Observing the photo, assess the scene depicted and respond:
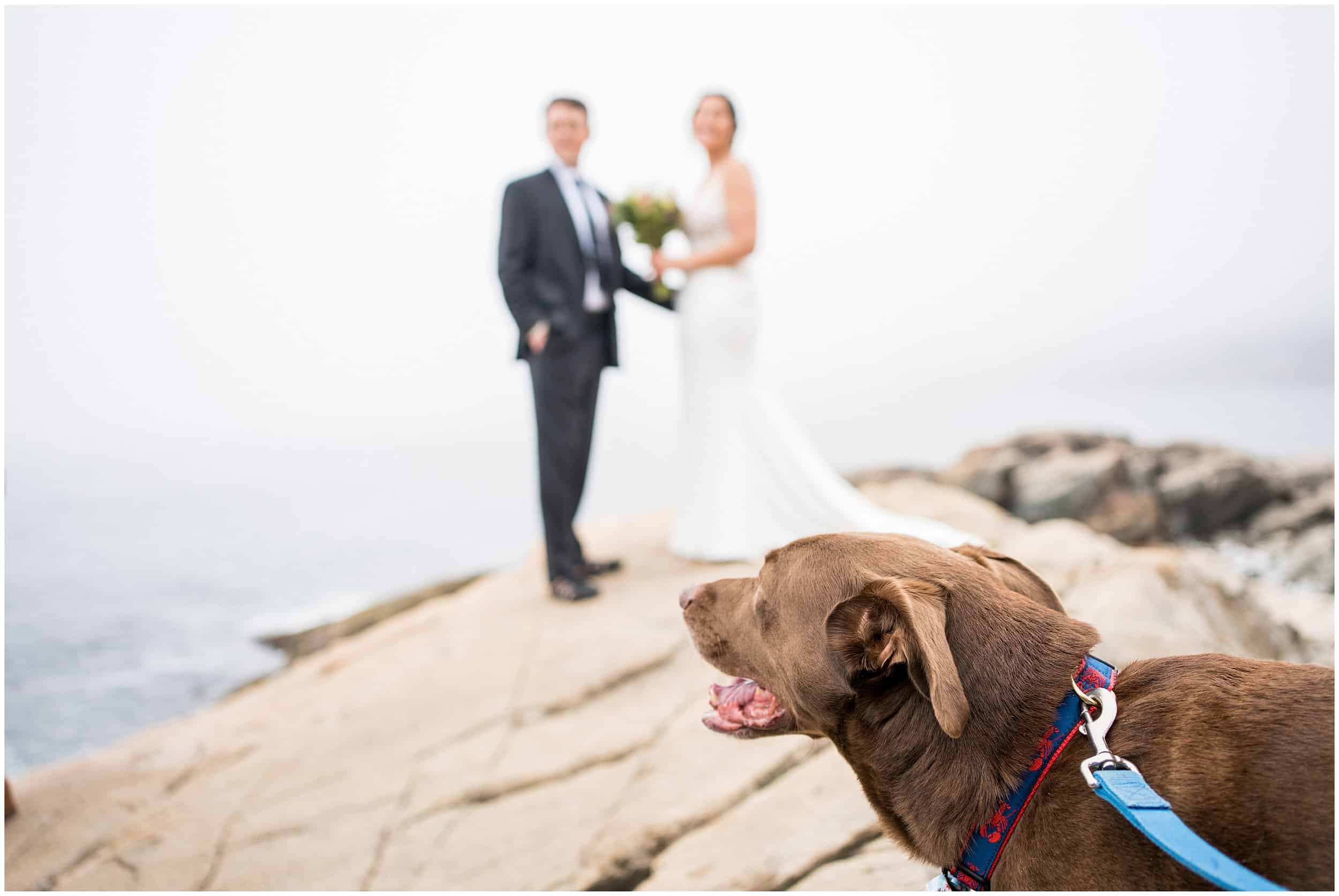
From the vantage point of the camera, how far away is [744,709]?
6.39 ft

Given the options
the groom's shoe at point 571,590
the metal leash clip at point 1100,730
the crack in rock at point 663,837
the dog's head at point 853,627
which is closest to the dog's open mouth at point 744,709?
the dog's head at point 853,627

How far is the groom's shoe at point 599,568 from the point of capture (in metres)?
5.04

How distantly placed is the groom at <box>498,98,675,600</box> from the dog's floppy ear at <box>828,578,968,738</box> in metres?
3.23

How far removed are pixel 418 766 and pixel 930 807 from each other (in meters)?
2.61

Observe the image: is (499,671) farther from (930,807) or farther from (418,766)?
(930,807)

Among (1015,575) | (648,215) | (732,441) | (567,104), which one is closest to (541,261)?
(648,215)

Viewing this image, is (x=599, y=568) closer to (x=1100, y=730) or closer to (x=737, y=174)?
(x=737, y=174)

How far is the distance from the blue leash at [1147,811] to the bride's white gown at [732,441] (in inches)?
142

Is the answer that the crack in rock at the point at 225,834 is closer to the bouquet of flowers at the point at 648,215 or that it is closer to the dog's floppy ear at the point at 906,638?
the dog's floppy ear at the point at 906,638

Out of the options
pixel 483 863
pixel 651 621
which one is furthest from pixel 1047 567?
pixel 483 863

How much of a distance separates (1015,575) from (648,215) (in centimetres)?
373

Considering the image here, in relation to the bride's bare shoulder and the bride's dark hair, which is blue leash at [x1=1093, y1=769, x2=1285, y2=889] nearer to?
the bride's bare shoulder

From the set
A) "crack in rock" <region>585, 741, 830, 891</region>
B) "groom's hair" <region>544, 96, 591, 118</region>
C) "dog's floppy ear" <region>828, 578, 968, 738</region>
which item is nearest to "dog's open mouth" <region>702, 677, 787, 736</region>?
"dog's floppy ear" <region>828, 578, 968, 738</region>

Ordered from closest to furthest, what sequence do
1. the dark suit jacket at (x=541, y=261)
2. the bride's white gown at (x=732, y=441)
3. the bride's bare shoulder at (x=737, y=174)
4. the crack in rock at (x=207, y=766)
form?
the crack in rock at (x=207, y=766), the dark suit jacket at (x=541, y=261), the bride's bare shoulder at (x=737, y=174), the bride's white gown at (x=732, y=441)
